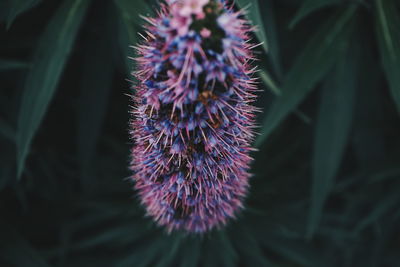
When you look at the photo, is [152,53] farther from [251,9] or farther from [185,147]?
[251,9]
